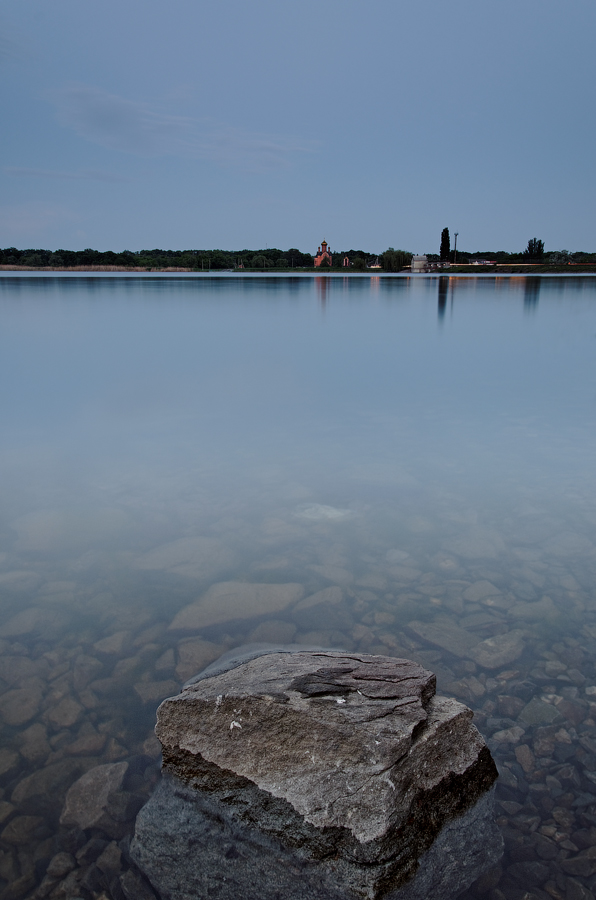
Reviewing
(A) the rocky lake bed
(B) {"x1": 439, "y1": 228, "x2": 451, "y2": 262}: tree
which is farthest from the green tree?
(A) the rocky lake bed

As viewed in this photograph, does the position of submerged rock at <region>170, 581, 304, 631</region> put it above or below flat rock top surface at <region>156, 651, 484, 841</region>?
below

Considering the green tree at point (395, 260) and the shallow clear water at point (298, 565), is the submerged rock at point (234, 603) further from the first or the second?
the green tree at point (395, 260)

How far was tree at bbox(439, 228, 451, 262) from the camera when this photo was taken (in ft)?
440

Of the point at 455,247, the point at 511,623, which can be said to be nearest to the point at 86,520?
the point at 511,623

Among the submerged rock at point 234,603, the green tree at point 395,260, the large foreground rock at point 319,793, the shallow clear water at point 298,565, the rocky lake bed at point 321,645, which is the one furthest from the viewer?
the green tree at point 395,260

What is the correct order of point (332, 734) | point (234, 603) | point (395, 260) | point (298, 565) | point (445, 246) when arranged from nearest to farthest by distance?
point (332, 734) → point (234, 603) → point (298, 565) → point (445, 246) → point (395, 260)

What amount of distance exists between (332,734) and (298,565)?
2.26 m

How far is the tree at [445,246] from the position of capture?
440 ft

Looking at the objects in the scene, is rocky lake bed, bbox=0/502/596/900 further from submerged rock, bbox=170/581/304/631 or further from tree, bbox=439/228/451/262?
tree, bbox=439/228/451/262

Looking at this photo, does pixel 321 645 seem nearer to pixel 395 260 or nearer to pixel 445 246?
pixel 445 246

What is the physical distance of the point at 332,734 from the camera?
2.68 m

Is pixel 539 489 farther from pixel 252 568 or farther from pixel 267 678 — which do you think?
pixel 267 678

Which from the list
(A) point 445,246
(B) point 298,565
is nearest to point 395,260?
(A) point 445,246

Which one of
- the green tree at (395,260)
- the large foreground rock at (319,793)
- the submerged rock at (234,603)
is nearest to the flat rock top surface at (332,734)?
the large foreground rock at (319,793)
